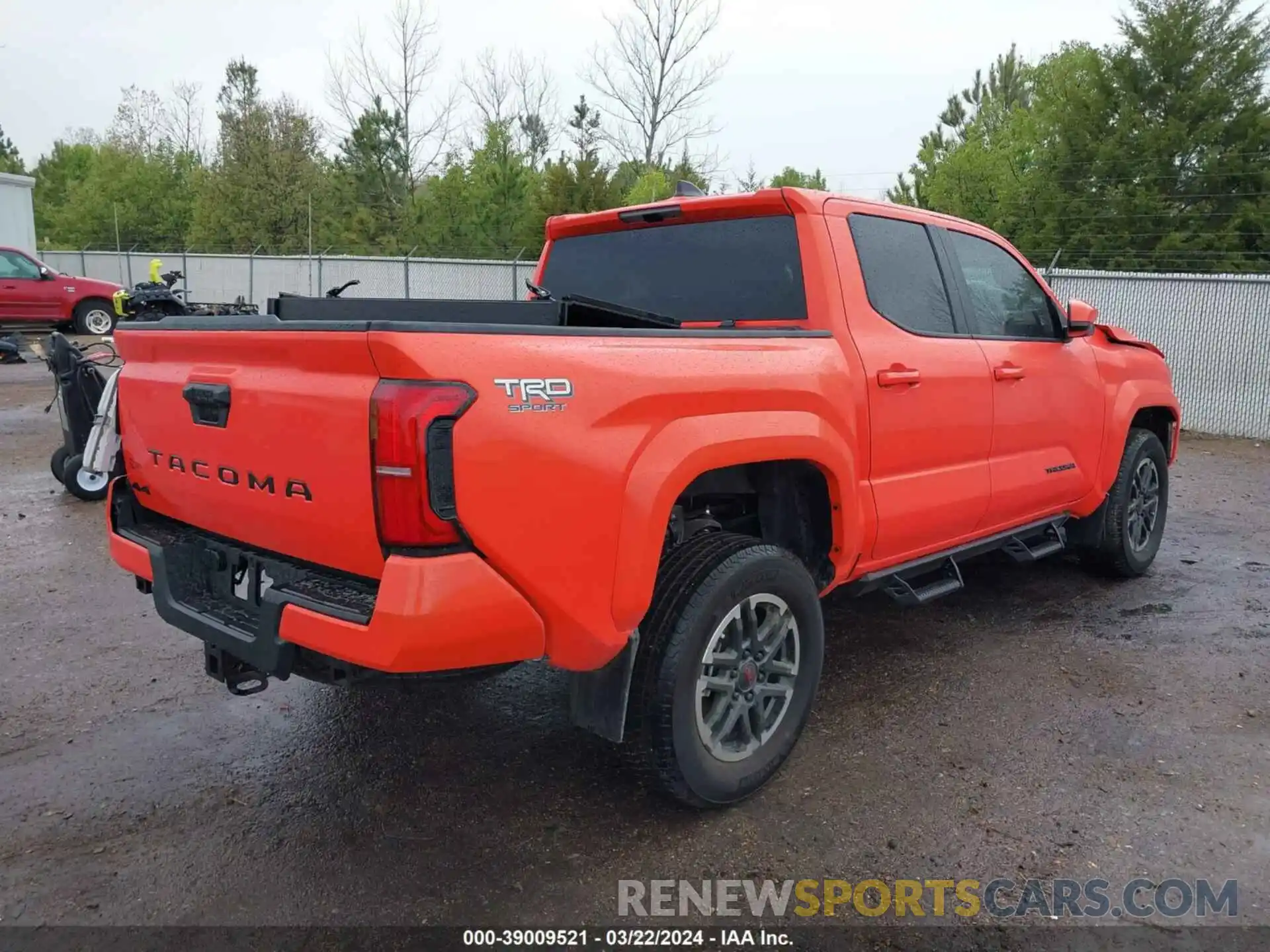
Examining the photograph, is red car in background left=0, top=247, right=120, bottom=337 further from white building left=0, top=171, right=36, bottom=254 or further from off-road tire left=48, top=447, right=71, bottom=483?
off-road tire left=48, top=447, right=71, bottom=483

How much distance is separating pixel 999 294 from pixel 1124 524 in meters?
1.72

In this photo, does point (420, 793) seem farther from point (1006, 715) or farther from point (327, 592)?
point (1006, 715)

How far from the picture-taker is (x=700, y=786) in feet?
9.47

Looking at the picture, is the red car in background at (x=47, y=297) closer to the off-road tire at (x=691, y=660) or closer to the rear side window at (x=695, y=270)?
the rear side window at (x=695, y=270)

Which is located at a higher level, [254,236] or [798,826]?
[254,236]

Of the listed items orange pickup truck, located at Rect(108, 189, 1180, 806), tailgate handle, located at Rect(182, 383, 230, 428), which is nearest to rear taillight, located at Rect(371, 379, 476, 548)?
orange pickup truck, located at Rect(108, 189, 1180, 806)

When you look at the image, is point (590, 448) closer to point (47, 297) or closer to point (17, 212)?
point (47, 297)

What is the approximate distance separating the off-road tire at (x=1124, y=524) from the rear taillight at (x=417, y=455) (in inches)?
168

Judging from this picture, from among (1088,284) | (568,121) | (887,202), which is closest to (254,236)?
(568,121)

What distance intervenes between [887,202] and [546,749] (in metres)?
2.63

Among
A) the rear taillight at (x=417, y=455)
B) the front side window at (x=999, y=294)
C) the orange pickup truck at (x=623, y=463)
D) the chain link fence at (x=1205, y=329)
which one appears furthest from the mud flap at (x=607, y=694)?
the chain link fence at (x=1205, y=329)

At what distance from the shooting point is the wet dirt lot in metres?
Result: 2.68

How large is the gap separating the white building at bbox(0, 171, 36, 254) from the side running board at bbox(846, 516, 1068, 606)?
28.1m

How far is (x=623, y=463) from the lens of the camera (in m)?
2.54
